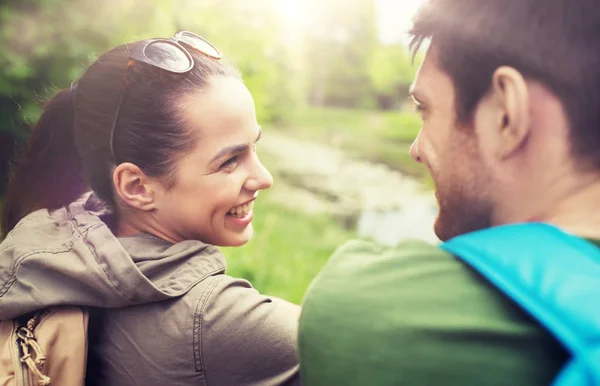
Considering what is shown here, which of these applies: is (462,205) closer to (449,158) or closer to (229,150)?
(449,158)

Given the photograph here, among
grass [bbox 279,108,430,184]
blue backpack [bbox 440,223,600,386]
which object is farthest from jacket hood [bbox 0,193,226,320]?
grass [bbox 279,108,430,184]

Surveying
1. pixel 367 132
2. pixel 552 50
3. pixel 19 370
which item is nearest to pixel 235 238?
pixel 19 370

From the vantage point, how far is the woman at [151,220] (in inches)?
56.6

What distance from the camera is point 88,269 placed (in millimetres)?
1399

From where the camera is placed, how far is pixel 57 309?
4.59 feet

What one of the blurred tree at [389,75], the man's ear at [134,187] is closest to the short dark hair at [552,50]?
the man's ear at [134,187]

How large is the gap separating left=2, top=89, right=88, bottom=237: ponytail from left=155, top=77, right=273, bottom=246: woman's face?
0.38m

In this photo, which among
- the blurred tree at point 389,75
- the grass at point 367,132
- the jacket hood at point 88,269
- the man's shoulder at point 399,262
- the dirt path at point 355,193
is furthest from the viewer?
the blurred tree at point 389,75

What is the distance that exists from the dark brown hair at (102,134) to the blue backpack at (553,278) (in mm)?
995

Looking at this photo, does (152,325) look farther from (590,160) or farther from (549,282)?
(590,160)

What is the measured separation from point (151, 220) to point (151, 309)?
0.39 metres

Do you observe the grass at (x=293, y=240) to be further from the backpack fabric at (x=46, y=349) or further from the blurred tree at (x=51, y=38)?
the blurred tree at (x=51, y=38)

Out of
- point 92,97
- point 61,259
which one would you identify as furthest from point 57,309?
point 92,97

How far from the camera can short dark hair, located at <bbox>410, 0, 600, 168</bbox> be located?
114 cm
